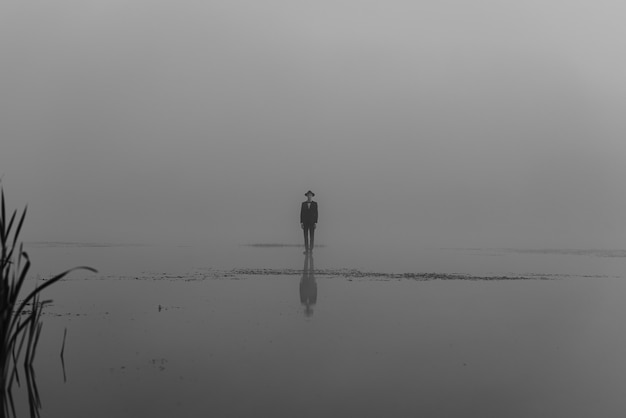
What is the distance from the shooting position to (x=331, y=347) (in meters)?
9.44

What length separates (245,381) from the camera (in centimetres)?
757

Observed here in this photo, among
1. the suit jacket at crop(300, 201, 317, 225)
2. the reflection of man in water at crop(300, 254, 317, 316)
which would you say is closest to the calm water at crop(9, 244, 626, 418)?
the reflection of man in water at crop(300, 254, 317, 316)

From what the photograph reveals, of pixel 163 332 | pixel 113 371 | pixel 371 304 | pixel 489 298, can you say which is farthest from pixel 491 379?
pixel 489 298

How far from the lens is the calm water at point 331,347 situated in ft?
22.5

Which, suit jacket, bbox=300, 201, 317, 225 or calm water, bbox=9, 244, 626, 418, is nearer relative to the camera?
calm water, bbox=9, 244, 626, 418

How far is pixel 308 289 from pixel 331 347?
6556mm

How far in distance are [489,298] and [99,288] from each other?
28.0ft

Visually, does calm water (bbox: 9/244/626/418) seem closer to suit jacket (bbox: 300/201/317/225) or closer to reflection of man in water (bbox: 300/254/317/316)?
reflection of man in water (bbox: 300/254/317/316)

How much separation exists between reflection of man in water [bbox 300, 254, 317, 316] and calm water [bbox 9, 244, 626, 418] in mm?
92

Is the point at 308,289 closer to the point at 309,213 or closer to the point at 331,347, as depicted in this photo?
the point at 331,347

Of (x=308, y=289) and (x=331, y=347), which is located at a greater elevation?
(x=308, y=289)

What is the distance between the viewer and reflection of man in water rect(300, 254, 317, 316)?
13.2 m

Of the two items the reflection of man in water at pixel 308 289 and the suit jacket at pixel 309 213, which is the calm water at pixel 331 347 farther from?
the suit jacket at pixel 309 213

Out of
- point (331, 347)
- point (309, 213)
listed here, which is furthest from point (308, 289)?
point (309, 213)
